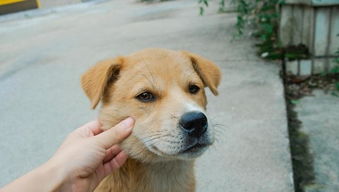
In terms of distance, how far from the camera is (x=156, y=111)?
2.43m

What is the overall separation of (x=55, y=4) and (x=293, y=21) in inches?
623

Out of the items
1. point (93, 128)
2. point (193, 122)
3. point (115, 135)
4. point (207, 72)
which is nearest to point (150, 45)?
point (207, 72)

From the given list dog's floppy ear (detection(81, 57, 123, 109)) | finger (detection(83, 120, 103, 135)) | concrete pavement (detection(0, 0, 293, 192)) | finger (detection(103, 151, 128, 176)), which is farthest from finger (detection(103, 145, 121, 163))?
concrete pavement (detection(0, 0, 293, 192))

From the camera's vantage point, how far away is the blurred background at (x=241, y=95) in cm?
369

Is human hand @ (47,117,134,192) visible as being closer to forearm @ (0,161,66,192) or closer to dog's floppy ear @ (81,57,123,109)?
forearm @ (0,161,66,192)

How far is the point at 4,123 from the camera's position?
17.3ft

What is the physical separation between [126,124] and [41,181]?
1.91ft

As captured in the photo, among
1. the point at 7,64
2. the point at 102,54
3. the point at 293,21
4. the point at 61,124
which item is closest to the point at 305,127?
the point at 293,21

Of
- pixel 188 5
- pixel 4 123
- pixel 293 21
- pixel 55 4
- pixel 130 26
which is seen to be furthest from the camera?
pixel 55 4

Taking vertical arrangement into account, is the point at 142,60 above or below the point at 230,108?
above

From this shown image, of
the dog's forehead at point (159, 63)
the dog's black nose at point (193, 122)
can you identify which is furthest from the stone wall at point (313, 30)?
the dog's black nose at point (193, 122)

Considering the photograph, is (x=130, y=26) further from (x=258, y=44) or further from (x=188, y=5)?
(x=258, y=44)

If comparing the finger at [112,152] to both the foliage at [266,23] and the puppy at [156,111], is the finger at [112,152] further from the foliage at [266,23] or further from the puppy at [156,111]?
the foliage at [266,23]

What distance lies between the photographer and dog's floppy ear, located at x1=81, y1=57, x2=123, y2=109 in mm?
2547
